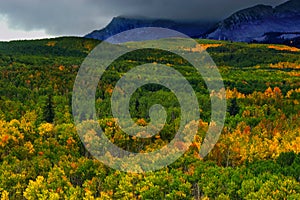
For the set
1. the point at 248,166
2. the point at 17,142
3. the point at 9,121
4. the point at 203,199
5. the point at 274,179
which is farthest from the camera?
the point at 9,121

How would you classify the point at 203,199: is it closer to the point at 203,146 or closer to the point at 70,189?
the point at 70,189

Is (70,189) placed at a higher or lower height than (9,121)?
lower

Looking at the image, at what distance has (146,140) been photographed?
172 metres

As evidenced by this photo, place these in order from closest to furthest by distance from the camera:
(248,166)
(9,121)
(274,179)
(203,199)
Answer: (203,199)
(274,179)
(248,166)
(9,121)

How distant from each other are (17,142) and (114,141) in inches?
A: 1524

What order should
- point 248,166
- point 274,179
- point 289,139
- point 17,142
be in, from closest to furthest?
point 274,179, point 248,166, point 17,142, point 289,139

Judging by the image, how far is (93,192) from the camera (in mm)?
120000

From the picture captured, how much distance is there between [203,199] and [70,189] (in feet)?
126

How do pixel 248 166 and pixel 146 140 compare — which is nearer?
pixel 248 166

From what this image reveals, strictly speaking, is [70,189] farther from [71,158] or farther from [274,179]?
[274,179]

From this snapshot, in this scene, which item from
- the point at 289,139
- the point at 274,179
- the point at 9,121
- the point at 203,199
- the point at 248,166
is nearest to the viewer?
the point at 203,199

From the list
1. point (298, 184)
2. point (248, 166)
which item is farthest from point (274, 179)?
point (248, 166)

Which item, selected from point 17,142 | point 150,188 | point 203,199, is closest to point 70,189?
point 150,188

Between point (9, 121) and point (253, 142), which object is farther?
point (9, 121)
